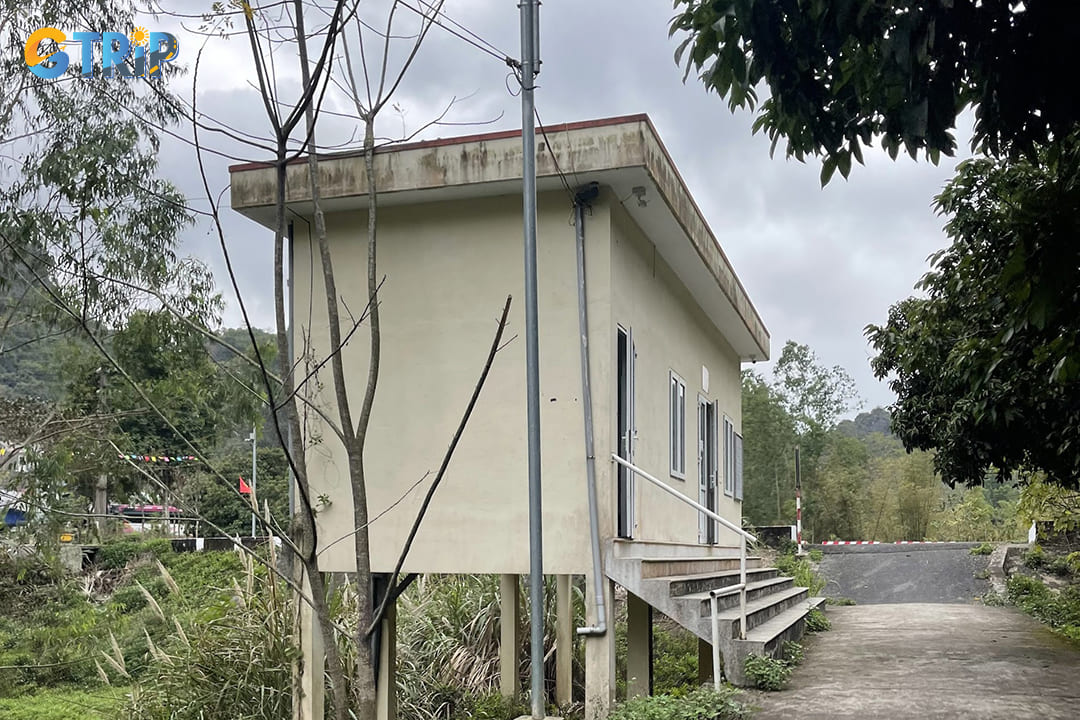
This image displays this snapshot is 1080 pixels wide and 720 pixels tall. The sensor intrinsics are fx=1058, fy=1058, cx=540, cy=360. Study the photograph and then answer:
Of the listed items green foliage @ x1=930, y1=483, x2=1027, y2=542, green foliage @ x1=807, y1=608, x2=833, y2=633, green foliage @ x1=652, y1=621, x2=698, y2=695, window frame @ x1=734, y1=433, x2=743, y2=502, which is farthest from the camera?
green foliage @ x1=930, y1=483, x2=1027, y2=542

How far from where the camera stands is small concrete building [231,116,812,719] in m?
8.24

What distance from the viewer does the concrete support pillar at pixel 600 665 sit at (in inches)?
312

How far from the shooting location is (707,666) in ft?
37.3

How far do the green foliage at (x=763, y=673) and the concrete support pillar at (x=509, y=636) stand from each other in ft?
15.5

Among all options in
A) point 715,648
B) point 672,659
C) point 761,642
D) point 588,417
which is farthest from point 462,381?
point 672,659

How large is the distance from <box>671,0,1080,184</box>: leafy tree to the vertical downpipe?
12.5ft

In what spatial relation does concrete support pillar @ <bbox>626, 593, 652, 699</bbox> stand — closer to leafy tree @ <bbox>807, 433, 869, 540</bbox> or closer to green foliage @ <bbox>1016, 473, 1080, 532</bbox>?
green foliage @ <bbox>1016, 473, 1080, 532</bbox>

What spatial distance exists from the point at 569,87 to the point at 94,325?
22.4 feet

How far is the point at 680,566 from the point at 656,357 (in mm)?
2137

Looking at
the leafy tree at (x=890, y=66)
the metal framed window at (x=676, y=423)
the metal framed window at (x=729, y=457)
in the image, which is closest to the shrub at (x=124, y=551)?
the metal framed window at (x=729, y=457)

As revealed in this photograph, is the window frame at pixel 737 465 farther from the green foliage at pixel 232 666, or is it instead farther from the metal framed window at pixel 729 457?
the green foliage at pixel 232 666

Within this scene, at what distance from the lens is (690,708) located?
6883 millimetres

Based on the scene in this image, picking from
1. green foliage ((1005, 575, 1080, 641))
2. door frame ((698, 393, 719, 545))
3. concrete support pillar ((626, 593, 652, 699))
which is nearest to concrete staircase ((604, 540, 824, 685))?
concrete support pillar ((626, 593, 652, 699))

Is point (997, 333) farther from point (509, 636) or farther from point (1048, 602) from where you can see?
point (1048, 602)
